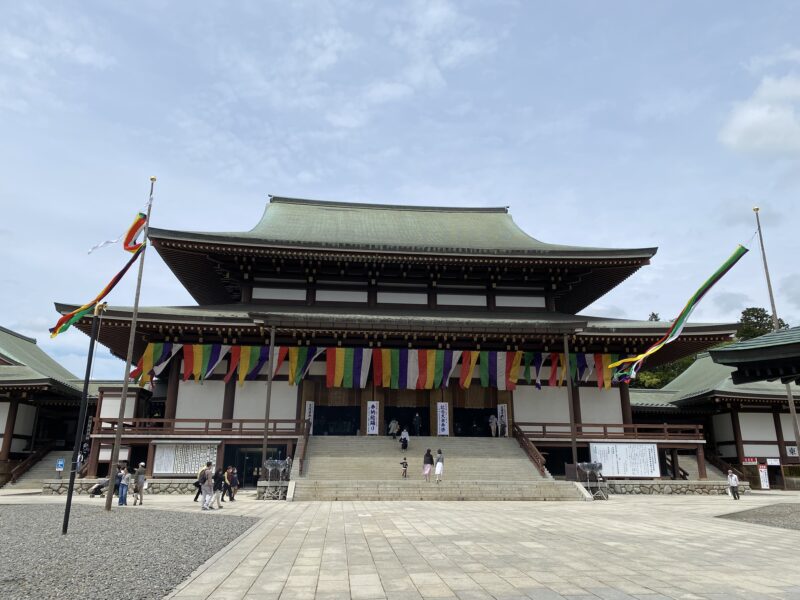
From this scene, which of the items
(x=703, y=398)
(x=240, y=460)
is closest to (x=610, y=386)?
(x=703, y=398)

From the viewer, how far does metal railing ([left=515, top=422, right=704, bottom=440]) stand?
26656 mm

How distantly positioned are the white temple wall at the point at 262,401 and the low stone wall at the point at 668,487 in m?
15.9

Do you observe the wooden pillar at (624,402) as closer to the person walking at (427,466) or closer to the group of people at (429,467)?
the group of people at (429,467)

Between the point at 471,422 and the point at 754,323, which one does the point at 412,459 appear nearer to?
the point at 471,422

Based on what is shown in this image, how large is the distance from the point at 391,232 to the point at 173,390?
1631cm

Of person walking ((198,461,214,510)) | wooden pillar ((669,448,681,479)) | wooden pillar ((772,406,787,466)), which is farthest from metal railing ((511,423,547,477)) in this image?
wooden pillar ((772,406,787,466))

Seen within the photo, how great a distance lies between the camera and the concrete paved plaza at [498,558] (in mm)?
6980

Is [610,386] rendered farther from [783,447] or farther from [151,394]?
[151,394]

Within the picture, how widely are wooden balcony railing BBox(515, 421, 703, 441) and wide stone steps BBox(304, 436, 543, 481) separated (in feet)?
5.68

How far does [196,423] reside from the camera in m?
27.5

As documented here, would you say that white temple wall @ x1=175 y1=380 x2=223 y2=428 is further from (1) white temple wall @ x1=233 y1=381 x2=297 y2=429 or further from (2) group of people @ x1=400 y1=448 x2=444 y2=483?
(2) group of people @ x1=400 y1=448 x2=444 y2=483

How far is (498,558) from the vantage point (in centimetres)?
902

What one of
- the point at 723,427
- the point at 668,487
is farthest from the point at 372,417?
the point at 723,427

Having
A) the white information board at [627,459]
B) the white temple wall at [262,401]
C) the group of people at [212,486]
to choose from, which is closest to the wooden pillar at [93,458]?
the white temple wall at [262,401]
